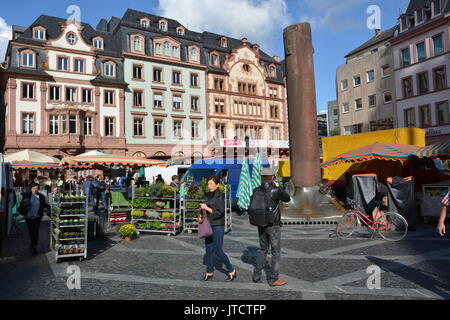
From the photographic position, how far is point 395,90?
39031mm

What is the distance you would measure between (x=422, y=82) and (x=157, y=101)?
2734 centimetres

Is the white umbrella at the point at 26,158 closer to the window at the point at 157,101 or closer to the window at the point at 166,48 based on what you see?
the window at the point at 157,101

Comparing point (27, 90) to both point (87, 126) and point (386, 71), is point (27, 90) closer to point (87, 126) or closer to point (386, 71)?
point (87, 126)

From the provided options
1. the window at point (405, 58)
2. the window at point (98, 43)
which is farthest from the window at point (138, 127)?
the window at point (405, 58)

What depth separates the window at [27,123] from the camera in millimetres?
33438

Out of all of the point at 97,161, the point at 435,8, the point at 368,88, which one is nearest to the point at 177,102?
the point at 368,88

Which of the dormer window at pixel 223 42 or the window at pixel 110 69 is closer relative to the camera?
the window at pixel 110 69

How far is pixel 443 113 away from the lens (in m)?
34.0

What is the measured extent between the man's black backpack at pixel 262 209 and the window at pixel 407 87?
36.9 meters

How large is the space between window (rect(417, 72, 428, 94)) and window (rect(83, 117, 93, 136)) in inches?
1285
